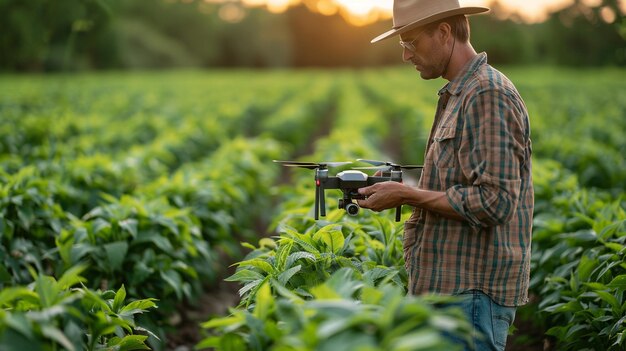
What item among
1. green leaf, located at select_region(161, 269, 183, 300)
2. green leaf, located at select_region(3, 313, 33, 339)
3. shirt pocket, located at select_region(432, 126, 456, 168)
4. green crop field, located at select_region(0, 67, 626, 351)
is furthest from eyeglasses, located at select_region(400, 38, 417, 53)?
green leaf, located at select_region(161, 269, 183, 300)

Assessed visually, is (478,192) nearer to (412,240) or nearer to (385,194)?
(385,194)

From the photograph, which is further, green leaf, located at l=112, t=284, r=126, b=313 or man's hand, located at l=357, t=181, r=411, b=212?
green leaf, located at l=112, t=284, r=126, b=313

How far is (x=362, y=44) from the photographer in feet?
389

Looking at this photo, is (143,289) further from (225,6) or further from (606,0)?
(225,6)

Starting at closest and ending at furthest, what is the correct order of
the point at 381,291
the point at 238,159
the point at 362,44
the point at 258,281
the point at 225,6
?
1. the point at 381,291
2. the point at 258,281
3. the point at 238,159
4. the point at 362,44
5. the point at 225,6

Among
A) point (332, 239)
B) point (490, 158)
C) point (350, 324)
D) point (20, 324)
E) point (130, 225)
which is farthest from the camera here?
point (130, 225)

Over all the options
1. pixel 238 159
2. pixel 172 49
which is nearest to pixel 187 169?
pixel 238 159

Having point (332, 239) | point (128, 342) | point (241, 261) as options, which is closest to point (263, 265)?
point (332, 239)

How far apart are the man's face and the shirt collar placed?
9cm

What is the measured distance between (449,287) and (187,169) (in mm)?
5045

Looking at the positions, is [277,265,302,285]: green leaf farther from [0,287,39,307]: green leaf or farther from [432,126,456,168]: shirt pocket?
[0,287,39,307]: green leaf

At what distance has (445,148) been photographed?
8.49ft

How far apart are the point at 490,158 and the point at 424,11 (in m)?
0.66

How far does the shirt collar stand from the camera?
259 cm
